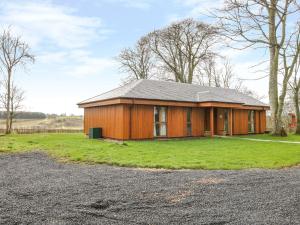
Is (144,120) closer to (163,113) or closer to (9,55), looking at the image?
(163,113)

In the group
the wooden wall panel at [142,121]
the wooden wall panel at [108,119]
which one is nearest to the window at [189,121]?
the wooden wall panel at [142,121]

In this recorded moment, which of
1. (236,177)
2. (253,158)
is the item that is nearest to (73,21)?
(253,158)

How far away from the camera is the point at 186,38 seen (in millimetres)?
33938

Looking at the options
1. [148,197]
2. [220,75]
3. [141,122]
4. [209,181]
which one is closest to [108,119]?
[141,122]

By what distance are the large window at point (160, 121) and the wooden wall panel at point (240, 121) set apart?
21.6 ft

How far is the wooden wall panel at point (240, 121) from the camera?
73.2 ft

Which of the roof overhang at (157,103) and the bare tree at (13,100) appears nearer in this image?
the roof overhang at (157,103)

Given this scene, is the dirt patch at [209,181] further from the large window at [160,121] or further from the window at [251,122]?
the window at [251,122]

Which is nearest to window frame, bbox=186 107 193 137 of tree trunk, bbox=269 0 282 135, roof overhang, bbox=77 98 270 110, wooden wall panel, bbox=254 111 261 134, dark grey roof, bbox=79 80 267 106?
roof overhang, bbox=77 98 270 110

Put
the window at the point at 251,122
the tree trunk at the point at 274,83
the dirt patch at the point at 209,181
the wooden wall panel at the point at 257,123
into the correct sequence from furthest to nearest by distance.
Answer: the wooden wall panel at the point at 257,123
the window at the point at 251,122
the tree trunk at the point at 274,83
the dirt patch at the point at 209,181

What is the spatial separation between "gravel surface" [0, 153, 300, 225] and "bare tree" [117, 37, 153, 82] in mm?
28615

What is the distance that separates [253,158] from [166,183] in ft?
16.1

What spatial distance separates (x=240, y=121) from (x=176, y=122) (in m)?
6.52

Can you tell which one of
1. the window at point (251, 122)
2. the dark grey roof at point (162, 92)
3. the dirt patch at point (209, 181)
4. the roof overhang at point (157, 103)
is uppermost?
the dark grey roof at point (162, 92)
